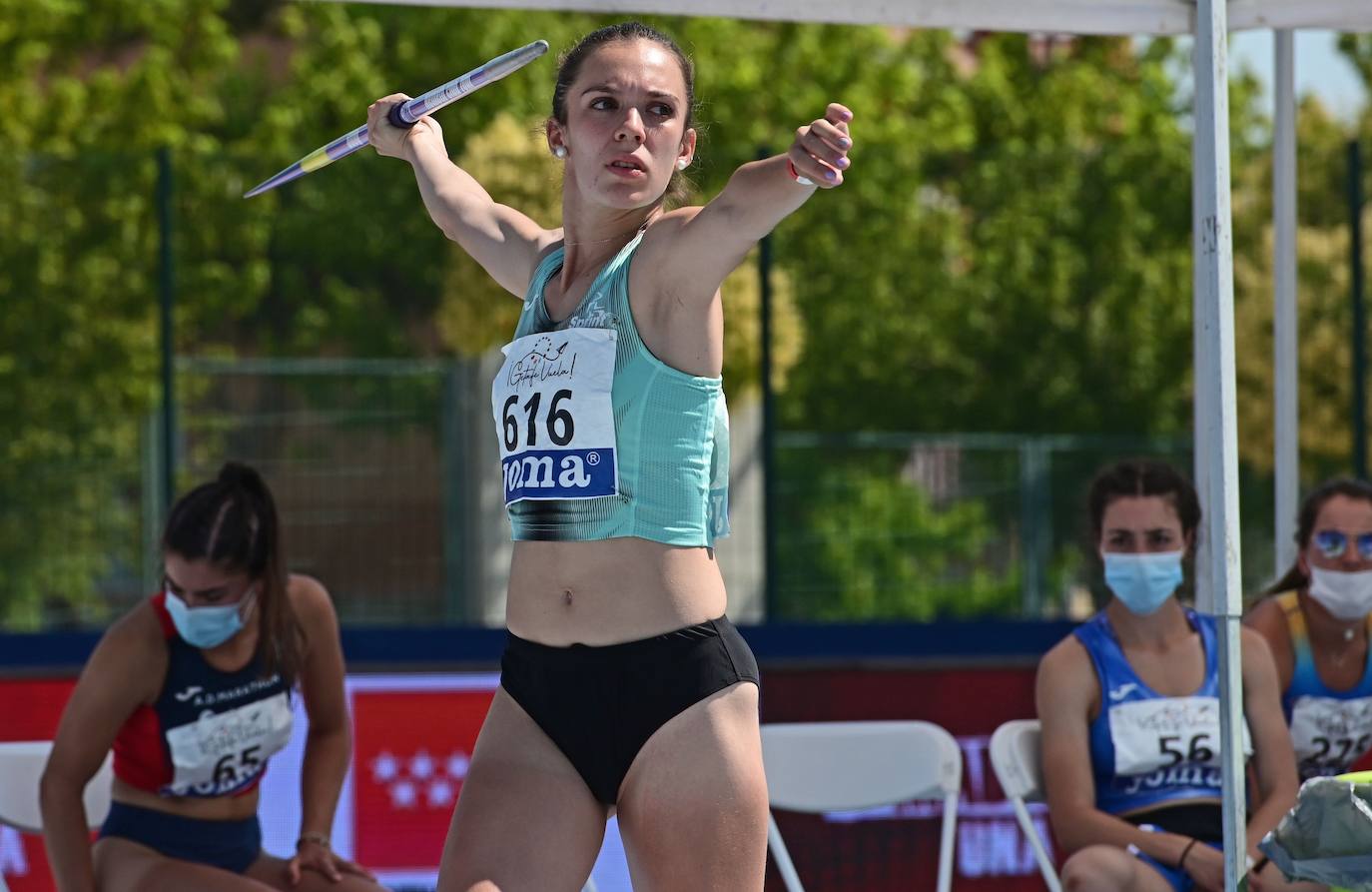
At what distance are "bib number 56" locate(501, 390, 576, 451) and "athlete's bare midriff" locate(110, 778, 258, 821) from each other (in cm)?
167

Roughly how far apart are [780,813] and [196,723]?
1.80 metres

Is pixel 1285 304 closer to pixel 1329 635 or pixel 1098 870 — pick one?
pixel 1329 635

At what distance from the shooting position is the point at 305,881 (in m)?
4.27

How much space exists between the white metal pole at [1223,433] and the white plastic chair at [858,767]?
1.47 metres

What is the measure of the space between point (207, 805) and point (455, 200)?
163 cm

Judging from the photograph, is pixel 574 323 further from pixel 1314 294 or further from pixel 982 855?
pixel 1314 294

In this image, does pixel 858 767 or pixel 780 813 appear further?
pixel 780 813

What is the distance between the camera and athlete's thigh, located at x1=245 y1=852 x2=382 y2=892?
14.0ft

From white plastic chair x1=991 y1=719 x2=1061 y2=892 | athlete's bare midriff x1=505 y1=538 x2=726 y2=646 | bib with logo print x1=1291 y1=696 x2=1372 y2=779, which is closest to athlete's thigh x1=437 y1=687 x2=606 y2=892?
athlete's bare midriff x1=505 y1=538 x2=726 y2=646

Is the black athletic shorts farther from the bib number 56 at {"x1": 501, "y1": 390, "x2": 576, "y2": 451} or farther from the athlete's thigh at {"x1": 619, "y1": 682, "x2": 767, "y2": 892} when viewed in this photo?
the bib number 56 at {"x1": 501, "y1": 390, "x2": 576, "y2": 451}

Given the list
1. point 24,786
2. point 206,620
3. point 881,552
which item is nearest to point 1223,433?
point 206,620

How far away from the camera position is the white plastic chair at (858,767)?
462cm

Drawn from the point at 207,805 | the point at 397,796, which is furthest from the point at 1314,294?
the point at 207,805

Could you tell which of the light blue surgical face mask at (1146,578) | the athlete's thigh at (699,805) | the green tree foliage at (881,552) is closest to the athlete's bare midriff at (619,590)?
the athlete's thigh at (699,805)
